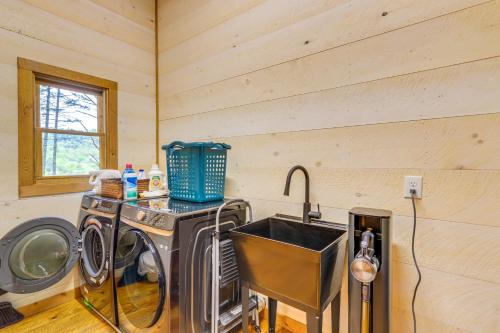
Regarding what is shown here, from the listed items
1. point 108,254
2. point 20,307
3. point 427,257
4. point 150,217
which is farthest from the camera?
point 20,307

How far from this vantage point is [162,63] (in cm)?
246

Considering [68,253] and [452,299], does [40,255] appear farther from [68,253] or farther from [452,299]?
[452,299]

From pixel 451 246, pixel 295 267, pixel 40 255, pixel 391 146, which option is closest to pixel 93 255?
pixel 40 255

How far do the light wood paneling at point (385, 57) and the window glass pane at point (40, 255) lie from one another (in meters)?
1.66

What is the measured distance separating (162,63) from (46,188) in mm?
1530

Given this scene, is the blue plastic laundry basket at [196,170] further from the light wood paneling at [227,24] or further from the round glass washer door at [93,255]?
the light wood paneling at [227,24]

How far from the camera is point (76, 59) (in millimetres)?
1941

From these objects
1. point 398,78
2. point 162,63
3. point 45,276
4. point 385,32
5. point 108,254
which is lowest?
point 45,276

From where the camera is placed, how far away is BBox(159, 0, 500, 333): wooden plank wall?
3.38 feet

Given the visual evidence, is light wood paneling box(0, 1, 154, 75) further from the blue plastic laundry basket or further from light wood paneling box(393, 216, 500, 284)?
light wood paneling box(393, 216, 500, 284)

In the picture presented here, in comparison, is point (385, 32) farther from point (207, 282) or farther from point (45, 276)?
point (45, 276)

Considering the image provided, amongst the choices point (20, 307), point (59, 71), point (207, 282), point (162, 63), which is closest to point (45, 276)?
point (20, 307)

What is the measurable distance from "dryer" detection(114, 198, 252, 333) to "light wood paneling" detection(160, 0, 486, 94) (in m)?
1.09

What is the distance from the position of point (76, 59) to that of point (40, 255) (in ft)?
5.01
